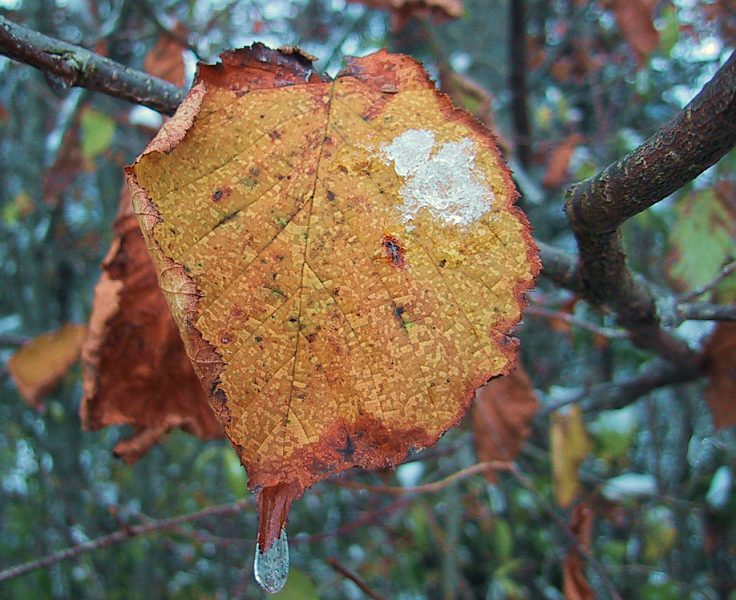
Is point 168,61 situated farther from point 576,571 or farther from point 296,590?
point 576,571

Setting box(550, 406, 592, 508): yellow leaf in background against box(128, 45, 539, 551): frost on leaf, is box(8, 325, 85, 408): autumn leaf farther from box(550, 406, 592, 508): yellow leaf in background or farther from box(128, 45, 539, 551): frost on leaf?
box(550, 406, 592, 508): yellow leaf in background

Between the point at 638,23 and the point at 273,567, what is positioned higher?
the point at 638,23

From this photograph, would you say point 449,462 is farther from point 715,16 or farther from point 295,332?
point 715,16

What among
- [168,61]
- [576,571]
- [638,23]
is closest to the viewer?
[576,571]

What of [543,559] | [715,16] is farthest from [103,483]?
[715,16]

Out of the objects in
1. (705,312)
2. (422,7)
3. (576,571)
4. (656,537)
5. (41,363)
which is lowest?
(656,537)

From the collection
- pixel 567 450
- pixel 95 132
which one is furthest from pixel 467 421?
pixel 95 132

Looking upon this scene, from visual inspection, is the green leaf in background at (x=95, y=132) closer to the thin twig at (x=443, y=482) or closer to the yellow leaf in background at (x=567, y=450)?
the thin twig at (x=443, y=482)
